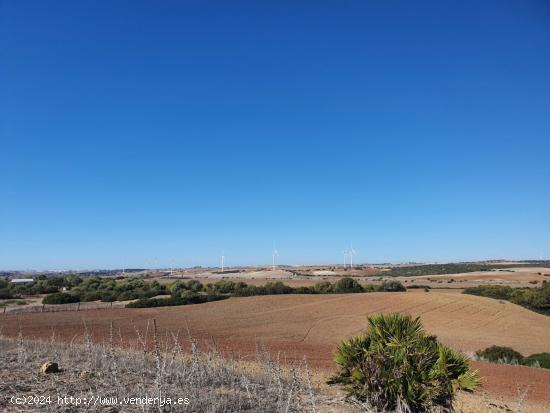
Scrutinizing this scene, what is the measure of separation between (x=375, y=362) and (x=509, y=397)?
18.0ft

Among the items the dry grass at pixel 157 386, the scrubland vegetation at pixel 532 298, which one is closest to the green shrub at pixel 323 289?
the scrubland vegetation at pixel 532 298

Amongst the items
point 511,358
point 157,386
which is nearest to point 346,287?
point 511,358

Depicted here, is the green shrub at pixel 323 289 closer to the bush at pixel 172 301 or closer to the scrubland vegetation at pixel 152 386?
the bush at pixel 172 301

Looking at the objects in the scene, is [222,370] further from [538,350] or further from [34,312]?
[34,312]

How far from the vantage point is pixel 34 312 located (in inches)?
1784

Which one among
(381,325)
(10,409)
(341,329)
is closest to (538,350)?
(341,329)

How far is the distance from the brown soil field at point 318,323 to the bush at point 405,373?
4.98m

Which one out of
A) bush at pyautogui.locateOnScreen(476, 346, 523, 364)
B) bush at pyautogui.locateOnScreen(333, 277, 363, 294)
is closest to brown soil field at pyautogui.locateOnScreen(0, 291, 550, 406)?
bush at pyautogui.locateOnScreen(476, 346, 523, 364)

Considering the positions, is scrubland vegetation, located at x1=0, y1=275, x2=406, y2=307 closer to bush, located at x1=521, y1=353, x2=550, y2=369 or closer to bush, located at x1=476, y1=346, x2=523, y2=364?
bush, located at x1=476, y1=346, x2=523, y2=364

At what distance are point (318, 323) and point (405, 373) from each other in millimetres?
30288

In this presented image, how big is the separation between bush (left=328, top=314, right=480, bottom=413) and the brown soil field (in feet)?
16.4

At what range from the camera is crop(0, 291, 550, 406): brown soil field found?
21906mm

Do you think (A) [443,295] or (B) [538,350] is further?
(A) [443,295]

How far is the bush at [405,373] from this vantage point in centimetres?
928
